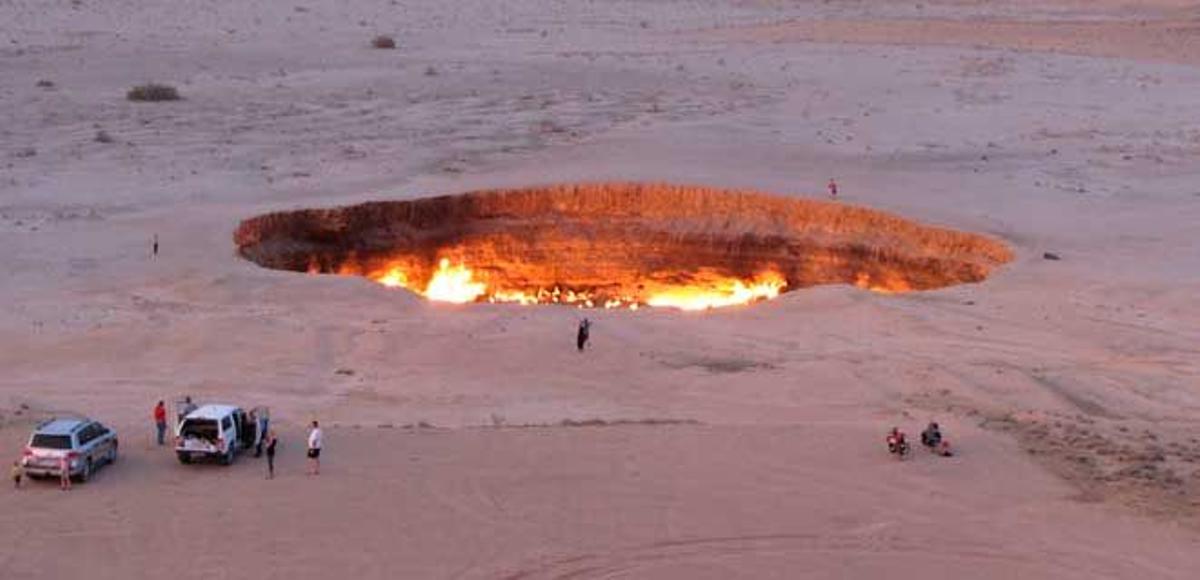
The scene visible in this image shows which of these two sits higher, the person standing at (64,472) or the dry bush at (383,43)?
the dry bush at (383,43)

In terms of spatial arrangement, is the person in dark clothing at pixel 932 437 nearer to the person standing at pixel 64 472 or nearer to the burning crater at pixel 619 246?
the person standing at pixel 64 472

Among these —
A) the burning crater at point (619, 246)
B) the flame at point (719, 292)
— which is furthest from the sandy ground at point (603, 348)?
the flame at point (719, 292)

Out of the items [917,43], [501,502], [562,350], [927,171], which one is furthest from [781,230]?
[917,43]

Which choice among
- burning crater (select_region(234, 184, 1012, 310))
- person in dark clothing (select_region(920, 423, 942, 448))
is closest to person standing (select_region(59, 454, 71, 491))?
person in dark clothing (select_region(920, 423, 942, 448))

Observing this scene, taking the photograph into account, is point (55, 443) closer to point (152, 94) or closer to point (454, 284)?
point (454, 284)

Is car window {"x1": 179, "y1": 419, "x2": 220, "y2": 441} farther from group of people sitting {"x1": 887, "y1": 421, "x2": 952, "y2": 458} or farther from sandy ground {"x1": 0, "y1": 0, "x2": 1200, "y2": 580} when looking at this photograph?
group of people sitting {"x1": 887, "y1": 421, "x2": 952, "y2": 458}

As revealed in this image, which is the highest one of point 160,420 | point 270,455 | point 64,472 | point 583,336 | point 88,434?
point 583,336

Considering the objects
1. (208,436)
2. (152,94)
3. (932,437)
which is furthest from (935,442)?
(152,94)
